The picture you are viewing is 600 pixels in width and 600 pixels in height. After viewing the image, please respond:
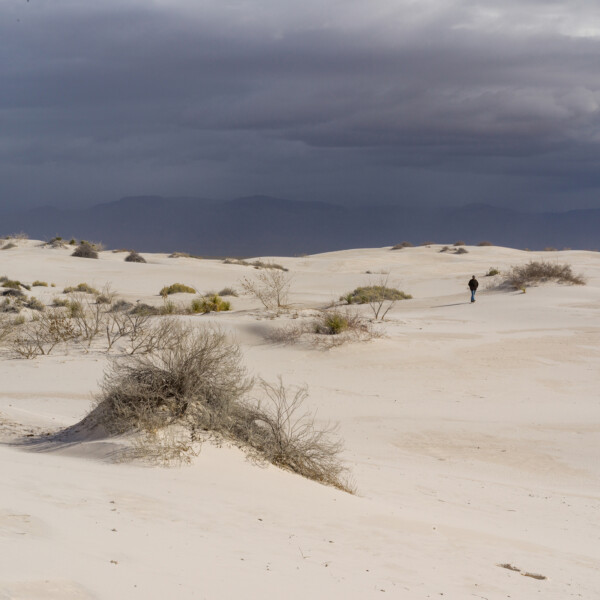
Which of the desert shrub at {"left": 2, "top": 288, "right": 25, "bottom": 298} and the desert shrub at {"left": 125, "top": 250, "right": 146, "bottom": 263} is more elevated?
the desert shrub at {"left": 125, "top": 250, "right": 146, "bottom": 263}

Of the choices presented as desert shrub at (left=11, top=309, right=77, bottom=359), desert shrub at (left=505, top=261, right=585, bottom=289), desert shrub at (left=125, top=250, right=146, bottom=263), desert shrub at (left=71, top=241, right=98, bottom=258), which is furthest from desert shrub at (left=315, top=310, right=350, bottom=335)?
desert shrub at (left=125, top=250, right=146, bottom=263)

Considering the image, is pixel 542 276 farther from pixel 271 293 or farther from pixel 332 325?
pixel 332 325

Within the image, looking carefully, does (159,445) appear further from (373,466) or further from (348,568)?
(373,466)

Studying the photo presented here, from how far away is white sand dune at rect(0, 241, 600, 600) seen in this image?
16.7 feet

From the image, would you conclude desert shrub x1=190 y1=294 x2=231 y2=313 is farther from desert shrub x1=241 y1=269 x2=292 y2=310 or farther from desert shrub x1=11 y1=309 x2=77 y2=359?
desert shrub x1=11 y1=309 x2=77 y2=359

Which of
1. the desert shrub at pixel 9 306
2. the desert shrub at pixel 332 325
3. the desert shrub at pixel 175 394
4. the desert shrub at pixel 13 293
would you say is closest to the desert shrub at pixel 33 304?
the desert shrub at pixel 9 306

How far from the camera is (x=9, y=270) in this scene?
133 feet

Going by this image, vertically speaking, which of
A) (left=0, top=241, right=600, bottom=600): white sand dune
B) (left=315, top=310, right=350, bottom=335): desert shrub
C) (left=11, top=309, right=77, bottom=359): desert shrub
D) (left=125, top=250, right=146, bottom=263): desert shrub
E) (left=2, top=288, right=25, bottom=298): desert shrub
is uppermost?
(left=125, top=250, right=146, bottom=263): desert shrub

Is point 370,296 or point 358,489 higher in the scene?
point 370,296

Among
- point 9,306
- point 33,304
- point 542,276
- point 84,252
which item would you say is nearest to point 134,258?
point 84,252

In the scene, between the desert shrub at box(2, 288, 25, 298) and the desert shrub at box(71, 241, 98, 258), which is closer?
the desert shrub at box(2, 288, 25, 298)

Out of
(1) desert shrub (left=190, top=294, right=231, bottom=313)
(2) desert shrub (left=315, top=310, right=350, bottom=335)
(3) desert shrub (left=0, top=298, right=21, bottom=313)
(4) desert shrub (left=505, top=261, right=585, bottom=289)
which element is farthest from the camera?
(4) desert shrub (left=505, top=261, right=585, bottom=289)

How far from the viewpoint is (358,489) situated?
9070 mm

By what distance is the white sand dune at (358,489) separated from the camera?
5.10m
